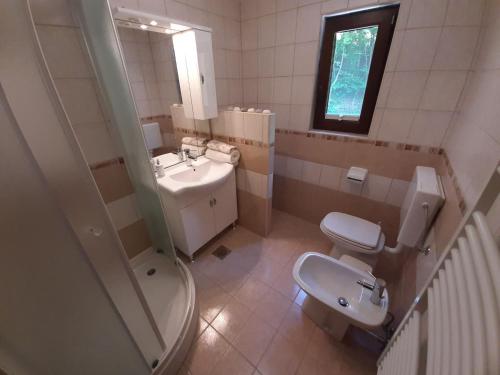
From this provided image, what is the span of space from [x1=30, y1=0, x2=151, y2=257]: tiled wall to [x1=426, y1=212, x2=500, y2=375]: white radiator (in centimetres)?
146

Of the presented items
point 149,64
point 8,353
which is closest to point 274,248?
point 8,353

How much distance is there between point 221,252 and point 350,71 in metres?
1.91

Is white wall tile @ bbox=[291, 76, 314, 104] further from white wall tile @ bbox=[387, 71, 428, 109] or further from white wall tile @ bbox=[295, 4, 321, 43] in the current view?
white wall tile @ bbox=[387, 71, 428, 109]

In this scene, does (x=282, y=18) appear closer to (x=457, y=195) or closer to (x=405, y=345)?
(x=457, y=195)

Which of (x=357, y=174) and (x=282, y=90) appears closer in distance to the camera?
(x=357, y=174)

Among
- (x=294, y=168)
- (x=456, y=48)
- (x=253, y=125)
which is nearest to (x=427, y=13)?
(x=456, y=48)

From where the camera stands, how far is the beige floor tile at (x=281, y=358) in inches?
43.8

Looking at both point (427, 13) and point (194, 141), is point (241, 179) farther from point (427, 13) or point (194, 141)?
point (427, 13)

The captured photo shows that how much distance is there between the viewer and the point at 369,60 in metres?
1.47

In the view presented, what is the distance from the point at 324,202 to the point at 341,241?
0.61 m

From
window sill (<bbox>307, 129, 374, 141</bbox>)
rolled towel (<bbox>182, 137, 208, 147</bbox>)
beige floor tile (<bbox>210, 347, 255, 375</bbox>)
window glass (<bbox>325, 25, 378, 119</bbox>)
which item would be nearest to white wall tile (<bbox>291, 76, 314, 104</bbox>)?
window glass (<bbox>325, 25, 378, 119</bbox>)

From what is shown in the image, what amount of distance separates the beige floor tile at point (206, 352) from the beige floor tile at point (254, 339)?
0.31ft

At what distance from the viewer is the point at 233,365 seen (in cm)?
113

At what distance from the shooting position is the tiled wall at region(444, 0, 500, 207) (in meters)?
0.74
